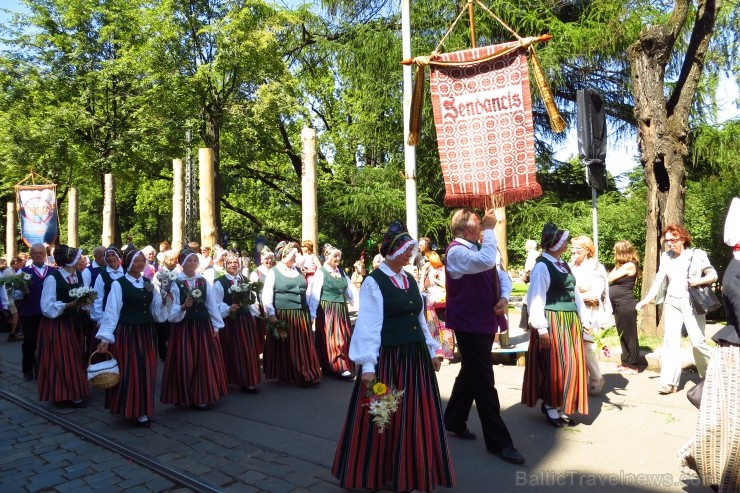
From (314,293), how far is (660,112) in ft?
20.6

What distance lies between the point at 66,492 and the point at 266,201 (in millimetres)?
20697

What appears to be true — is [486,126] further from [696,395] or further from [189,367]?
[189,367]

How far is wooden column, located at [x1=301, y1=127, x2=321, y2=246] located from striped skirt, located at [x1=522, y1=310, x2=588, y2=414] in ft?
16.8

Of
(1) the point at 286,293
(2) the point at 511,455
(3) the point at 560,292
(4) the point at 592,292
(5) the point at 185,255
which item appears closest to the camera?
(2) the point at 511,455

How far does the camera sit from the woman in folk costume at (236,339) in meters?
7.22

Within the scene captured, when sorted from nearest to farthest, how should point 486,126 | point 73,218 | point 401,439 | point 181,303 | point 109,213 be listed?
point 401,439, point 181,303, point 486,126, point 109,213, point 73,218

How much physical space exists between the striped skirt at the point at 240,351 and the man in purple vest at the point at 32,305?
2.68 meters

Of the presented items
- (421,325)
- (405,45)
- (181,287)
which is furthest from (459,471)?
(405,45)

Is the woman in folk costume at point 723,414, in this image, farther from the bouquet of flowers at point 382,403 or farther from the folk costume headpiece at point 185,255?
the folk costume headpiece at point 185,255

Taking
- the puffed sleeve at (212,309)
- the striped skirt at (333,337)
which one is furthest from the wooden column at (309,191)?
the puffed sleeve at (212,309)

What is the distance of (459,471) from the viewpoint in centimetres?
434

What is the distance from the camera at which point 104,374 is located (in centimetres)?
542

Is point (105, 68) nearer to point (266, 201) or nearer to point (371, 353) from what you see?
point (266, 201)

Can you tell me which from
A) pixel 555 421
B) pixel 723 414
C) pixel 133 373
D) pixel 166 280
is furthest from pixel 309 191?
pixel 723 414
